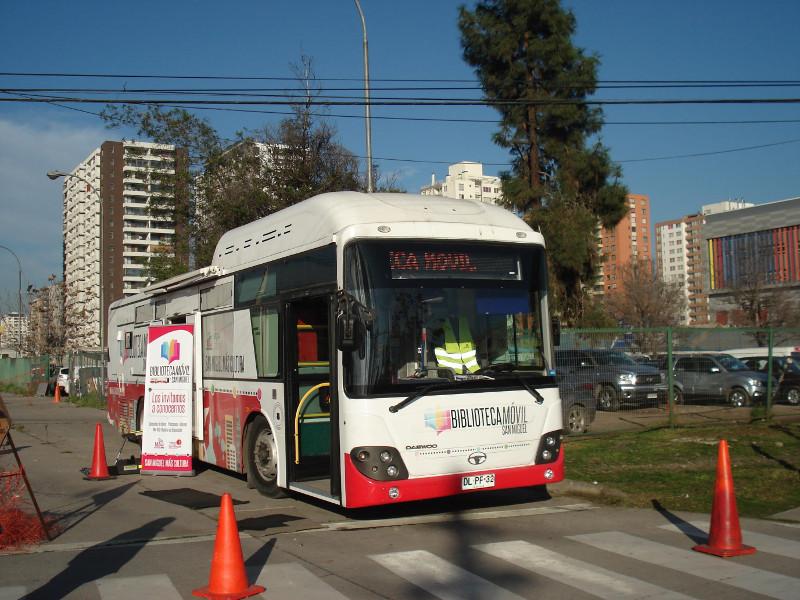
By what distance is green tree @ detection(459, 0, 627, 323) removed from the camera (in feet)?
116

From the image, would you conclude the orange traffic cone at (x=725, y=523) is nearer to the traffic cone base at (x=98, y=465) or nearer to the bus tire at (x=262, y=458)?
the bus tire at (x=262, y=458)

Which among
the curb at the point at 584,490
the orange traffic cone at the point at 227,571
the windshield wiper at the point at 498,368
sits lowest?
the curb at the point at 584,490

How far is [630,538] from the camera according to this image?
27.7 ft

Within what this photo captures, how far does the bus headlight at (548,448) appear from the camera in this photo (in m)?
9.41

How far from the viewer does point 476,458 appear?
9.00 metres

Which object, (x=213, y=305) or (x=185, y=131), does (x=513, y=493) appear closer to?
(x=213, y=305)

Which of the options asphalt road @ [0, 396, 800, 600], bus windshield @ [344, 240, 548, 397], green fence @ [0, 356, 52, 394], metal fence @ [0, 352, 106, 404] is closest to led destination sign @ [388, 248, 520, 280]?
bus windshield @ [344, 240, 548, 397]

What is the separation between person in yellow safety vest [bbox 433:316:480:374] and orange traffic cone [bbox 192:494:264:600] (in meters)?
3.19

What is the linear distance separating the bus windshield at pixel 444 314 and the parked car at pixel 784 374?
12733 mm

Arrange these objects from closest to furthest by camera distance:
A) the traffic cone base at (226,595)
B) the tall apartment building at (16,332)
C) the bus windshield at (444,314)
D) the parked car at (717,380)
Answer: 1. the traffic cone base at (226,595)
2. the bus windshield at (444,314)
3. the parked car at (717,380)
4. the tall apartment building at (16,332)

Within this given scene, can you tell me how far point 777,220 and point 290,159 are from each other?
74.5 meters

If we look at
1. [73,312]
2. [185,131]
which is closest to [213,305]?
[185,131]

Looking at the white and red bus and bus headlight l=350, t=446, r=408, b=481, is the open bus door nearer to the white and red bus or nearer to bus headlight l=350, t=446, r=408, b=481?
the white and red bus

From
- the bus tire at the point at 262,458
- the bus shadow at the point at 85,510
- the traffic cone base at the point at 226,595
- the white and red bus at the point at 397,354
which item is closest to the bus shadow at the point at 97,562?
the bus shadow at the point at 85,510
